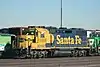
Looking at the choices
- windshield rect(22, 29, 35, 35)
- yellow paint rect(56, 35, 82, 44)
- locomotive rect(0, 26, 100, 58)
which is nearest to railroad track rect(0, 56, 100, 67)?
locomotive rect(0, 26, 100, 58)

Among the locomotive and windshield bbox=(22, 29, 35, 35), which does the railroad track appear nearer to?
the locomotive

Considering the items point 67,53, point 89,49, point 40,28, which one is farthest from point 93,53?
point 40,28

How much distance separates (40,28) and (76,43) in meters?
6.08

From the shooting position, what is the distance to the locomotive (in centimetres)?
4072

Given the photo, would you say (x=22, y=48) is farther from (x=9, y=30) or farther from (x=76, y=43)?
(x=76, y=43)

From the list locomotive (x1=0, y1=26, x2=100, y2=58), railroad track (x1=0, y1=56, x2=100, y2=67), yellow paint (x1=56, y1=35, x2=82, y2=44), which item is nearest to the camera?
railroad track (x1=0, y1=56, x2=100, y2=67)

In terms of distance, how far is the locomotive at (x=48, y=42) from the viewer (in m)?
40.7

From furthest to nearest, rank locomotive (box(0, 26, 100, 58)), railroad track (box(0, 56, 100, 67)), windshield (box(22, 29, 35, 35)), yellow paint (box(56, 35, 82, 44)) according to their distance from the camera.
A: 1. yellow paint (box(56, 35, 82, 44))
2. windshield (box(22, 29, 35, 35))
3. locomotive (box(0, 26, 100, 58))
4. railroad track (box(0, 56, 100, 67))

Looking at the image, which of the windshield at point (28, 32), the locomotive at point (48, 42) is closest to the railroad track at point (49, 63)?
the locomotive at point (48, 42)

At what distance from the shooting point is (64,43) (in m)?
44.2

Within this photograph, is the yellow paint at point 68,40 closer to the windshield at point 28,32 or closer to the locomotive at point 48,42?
the locomotive at point 48,42

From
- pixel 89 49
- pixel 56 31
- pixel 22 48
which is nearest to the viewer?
pixel 22 48

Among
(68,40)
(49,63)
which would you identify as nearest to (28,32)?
(68,40)

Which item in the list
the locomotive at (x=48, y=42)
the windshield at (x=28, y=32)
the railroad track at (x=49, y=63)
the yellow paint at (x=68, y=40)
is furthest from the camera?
the yellow paint at (x=68, y=40)
